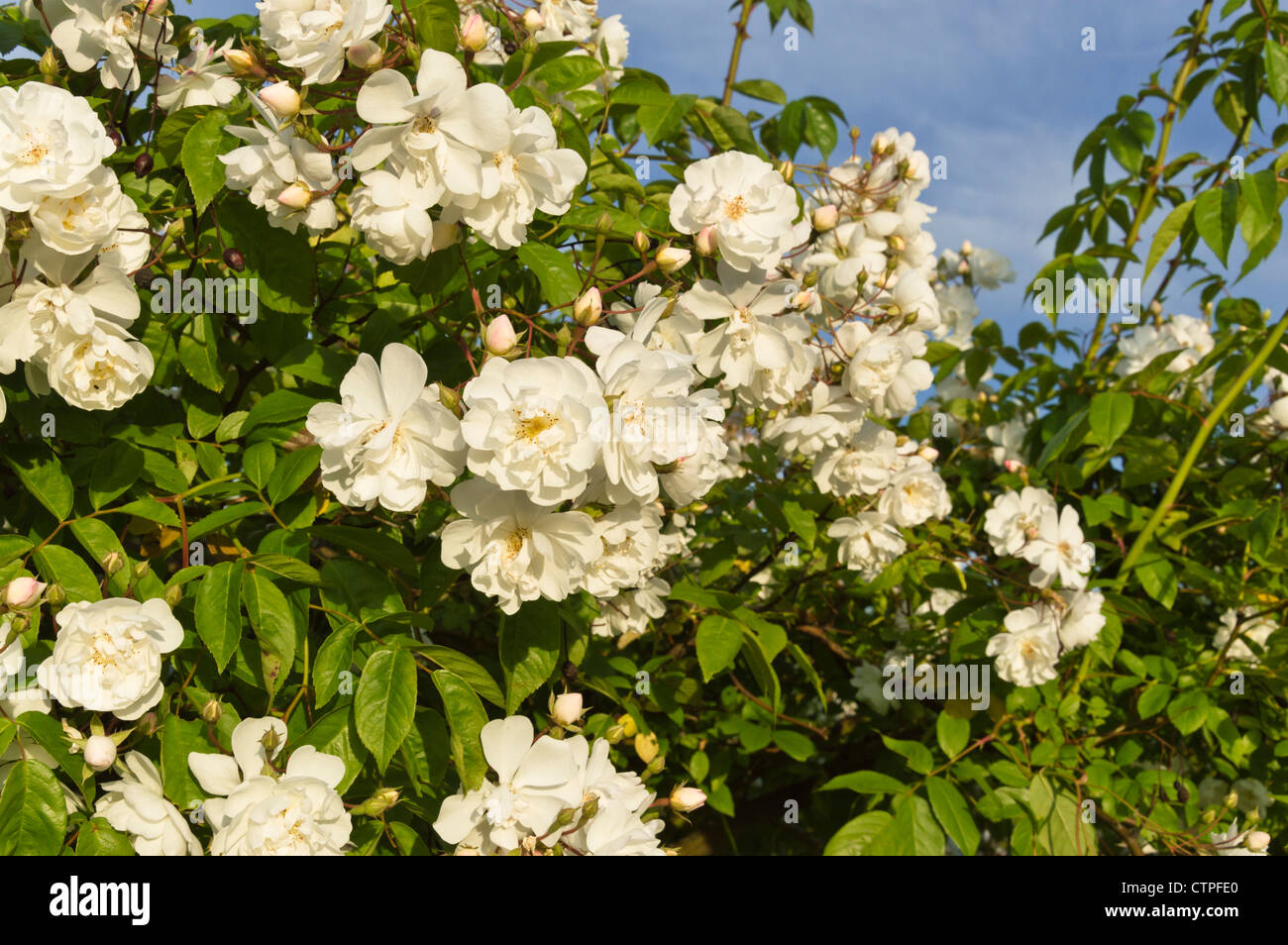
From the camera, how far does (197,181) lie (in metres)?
1.51

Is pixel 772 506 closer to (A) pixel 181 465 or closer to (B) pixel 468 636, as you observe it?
(B) pixel 468 636

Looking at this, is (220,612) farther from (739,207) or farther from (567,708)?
(739,207)

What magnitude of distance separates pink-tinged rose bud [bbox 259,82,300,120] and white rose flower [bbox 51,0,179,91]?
2.01 feet

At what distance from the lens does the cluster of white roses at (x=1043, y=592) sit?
2418 mm

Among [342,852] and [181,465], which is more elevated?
Answer: [181,465]

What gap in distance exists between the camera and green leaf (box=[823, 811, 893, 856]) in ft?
6.92

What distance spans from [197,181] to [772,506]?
1.50 meters

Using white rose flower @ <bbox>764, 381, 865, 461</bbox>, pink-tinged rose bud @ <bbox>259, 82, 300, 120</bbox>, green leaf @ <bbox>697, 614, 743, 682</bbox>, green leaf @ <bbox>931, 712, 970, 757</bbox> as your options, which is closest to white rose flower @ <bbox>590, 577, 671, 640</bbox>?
green leaf @ <bbox>697, 614, 743, 682</bbox>

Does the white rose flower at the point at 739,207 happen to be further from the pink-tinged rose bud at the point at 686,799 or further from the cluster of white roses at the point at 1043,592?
the cluster of white roses at the point at 1043,592

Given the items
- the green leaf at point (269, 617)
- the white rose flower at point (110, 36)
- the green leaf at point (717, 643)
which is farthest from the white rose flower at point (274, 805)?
the white rose flower at point (110, 36)

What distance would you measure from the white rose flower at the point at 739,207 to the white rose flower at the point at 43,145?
36.8 inches

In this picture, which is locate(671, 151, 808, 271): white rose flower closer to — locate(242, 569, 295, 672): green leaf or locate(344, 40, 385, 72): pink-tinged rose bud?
locate(344, 40, 385, 72): pink-tinged rose bud

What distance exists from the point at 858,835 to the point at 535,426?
140 cm
